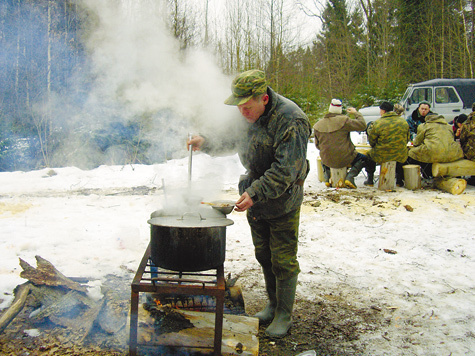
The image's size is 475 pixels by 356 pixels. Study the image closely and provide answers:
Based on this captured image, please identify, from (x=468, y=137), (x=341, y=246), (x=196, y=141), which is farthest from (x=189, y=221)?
(x=468, y=137)

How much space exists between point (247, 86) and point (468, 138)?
667cm

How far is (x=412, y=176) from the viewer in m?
7.43

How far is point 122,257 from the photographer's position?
4.18 metres

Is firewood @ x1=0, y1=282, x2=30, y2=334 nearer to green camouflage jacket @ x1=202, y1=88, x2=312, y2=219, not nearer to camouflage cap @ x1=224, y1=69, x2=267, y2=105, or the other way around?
green camouflage jacket @ x1=202, y1=88, x2=312, y2=219

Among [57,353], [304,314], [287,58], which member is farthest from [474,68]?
[57,353]

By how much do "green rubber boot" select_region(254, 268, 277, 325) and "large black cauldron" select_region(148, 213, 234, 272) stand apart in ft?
2.54

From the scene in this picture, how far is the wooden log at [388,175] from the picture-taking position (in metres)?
7.51

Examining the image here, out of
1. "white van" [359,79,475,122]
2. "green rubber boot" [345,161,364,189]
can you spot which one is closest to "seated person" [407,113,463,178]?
"green rubber boot" [345,161,364,189]

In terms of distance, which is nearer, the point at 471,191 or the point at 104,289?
the point at 104,289

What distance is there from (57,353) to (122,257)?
6.13 ft

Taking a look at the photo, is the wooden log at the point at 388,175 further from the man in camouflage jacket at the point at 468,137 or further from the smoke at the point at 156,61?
the smoke at the point at 156,61

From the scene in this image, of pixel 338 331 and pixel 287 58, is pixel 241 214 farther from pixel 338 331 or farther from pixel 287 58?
pixel 287 58

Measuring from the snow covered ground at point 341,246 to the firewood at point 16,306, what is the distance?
31 centimetres

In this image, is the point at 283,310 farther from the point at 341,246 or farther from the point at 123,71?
the point at 123,71
